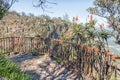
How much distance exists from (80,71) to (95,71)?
1.99 metres

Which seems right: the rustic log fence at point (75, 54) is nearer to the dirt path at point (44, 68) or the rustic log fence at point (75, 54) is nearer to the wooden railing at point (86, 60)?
the wooden railing at point (86, 60)

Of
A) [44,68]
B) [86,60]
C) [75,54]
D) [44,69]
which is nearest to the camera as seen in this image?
[86,60]

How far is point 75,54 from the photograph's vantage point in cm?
1459

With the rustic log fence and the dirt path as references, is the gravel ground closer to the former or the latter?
the dirt path

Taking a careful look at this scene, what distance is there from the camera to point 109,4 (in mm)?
22500

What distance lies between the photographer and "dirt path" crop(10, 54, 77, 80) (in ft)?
46.3

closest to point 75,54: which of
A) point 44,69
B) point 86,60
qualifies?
point 86,60

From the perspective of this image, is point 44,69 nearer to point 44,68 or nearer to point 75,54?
point 44,68

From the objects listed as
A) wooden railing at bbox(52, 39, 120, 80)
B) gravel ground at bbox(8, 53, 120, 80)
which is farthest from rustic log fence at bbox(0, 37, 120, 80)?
gravel ground at bbox(8, 53, 120, 80)

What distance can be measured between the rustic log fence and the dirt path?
411mm

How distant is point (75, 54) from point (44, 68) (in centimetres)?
201

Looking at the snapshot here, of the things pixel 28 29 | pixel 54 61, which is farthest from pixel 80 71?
pixel 28 29

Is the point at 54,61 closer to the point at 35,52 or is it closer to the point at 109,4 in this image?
the point at 35,52

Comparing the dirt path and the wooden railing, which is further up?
the wooden railing
